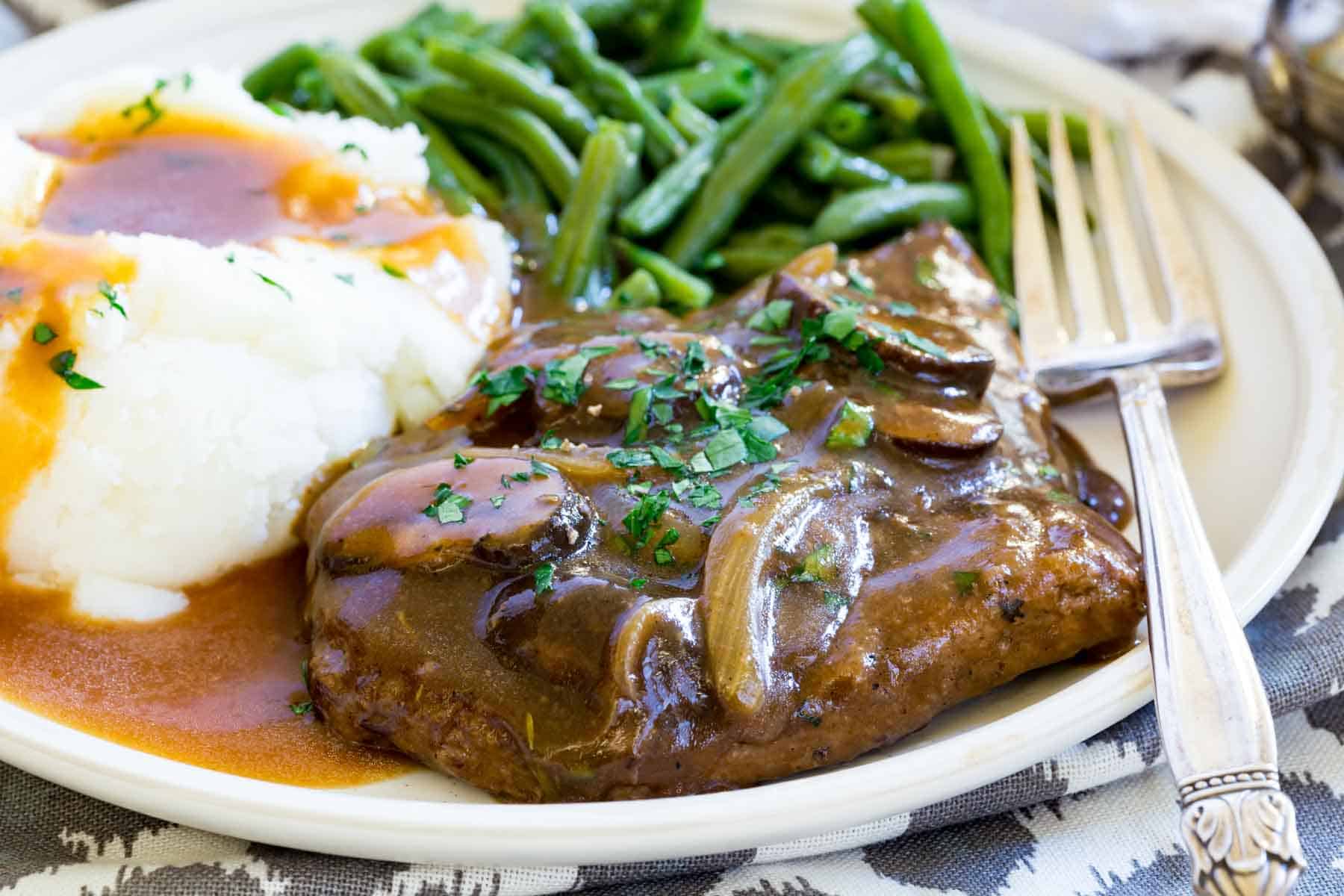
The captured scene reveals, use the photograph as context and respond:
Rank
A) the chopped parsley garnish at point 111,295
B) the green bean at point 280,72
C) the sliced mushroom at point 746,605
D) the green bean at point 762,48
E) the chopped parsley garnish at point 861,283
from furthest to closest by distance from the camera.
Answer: the green bean at point 762,48, the green bean at point 280,72, the chopped parsley garnish at point 861,283, the chopped parsley garnish at point 111,295, the sliced mushroom at point 746,605

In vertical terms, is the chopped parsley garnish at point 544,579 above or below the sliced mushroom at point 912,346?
below

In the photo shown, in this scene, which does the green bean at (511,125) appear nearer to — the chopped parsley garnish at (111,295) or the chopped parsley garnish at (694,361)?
the chopped parsley garnish at (694,361)

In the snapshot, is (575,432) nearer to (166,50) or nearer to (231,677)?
(231,677)

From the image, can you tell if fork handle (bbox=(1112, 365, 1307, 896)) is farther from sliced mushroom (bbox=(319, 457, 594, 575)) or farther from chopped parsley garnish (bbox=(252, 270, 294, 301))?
chopped parsley garnish (bbox=(252, 270, 294, 301))

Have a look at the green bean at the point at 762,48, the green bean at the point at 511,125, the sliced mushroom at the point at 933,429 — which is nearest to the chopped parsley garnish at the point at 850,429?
the sliced mushroom at the point at 933,429

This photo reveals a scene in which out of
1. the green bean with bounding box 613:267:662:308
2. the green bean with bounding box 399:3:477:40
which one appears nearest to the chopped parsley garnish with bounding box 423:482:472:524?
the green bean with bounding box 613:267:662:308

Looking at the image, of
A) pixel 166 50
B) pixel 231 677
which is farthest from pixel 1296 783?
pixel 166 50
